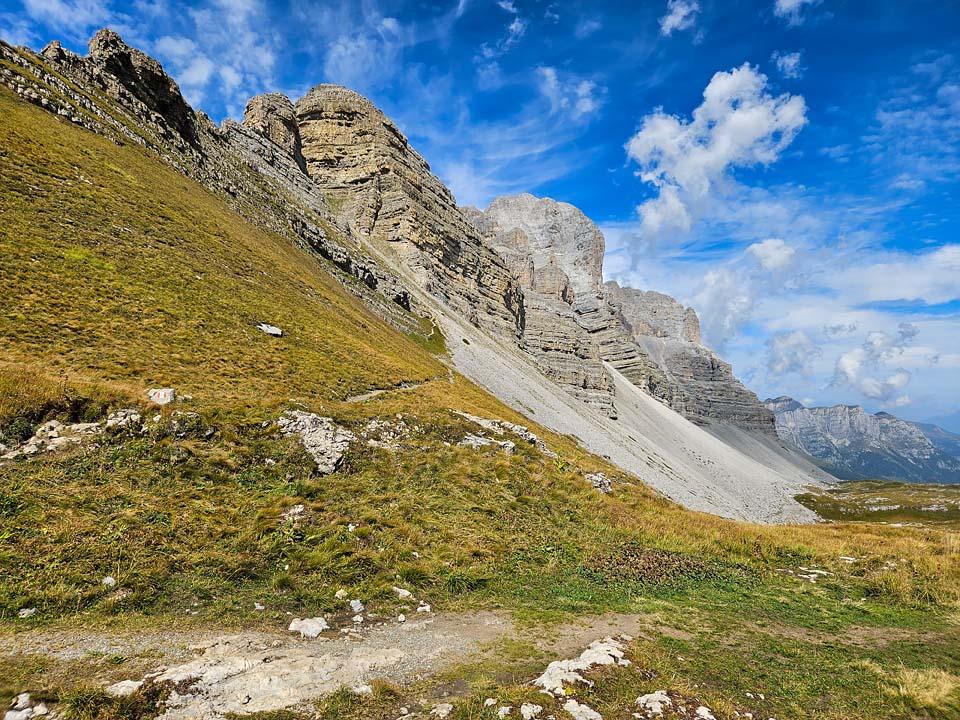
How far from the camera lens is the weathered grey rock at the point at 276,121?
9281 centimetres

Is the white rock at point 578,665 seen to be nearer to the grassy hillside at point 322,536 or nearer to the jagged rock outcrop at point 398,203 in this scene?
the grassy hillside at point 322,536

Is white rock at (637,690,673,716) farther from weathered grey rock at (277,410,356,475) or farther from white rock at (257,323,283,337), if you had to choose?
white rock at (257,323,283,337)

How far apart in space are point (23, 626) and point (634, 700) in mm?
11183

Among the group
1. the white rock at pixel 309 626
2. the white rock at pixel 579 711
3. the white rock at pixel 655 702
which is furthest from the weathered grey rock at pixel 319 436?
the white rock at pixel 655 702

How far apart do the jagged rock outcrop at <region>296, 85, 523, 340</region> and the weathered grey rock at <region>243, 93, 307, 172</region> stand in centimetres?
728

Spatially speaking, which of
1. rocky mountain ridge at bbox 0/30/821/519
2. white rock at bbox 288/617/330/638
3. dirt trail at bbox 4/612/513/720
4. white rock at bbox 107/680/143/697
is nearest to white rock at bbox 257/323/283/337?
white rock at bbox 288/617/330/638

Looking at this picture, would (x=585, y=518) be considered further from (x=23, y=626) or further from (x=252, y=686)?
(x=23, y=626)

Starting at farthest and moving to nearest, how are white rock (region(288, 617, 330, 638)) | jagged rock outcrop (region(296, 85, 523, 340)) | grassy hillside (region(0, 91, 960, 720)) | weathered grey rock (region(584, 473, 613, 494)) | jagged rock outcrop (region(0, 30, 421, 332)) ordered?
jagged rock outcrop (region(296, 85, 523, 340))
jagged rock outcrop (region(0, 30, 421, 332))
weathered grey rock (region(584, 473, 613, 494))
white rock (region(288, 617, 330, 638))
grassy hillside (region(0, 91, 960, 720))

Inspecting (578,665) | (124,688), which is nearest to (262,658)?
(124,688)

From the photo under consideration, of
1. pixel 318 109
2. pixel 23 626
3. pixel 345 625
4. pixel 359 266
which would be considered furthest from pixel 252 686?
pixel 318 109

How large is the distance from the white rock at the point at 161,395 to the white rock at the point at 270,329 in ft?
34.7

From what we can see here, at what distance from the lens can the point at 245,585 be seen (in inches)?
424

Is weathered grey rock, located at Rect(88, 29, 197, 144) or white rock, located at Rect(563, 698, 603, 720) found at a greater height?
weathered grey rock, located at Rect(88, 29, 197, 144)

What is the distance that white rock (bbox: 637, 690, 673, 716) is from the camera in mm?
7457
